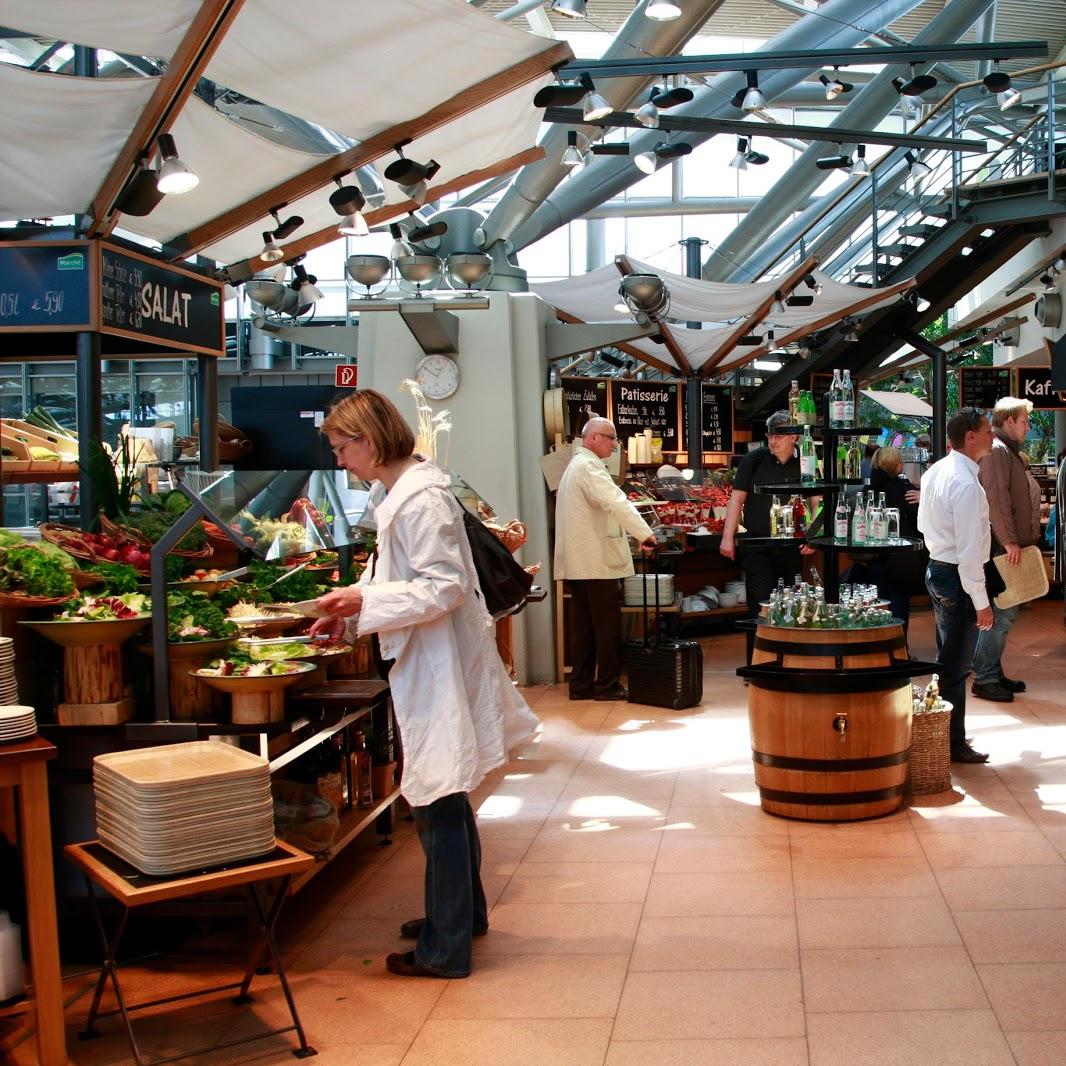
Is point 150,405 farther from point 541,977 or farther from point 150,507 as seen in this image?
point 541,977

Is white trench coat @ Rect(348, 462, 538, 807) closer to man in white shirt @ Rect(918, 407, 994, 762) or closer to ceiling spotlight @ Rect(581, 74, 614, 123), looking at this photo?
man in white shirt @ Rect(918, 407, 994, 762)

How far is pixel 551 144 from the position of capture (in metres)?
10.5

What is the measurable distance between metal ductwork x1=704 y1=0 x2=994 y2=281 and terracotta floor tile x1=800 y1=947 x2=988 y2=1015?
8.75m

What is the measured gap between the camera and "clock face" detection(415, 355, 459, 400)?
866 centimetres

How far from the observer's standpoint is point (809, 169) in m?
13.7

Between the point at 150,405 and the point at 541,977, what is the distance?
1671 cm

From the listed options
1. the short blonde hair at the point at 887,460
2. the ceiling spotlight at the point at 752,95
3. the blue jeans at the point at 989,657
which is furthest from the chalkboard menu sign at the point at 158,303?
the short blonde hair at the point at 887,460

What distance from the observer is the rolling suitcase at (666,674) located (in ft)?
25.6

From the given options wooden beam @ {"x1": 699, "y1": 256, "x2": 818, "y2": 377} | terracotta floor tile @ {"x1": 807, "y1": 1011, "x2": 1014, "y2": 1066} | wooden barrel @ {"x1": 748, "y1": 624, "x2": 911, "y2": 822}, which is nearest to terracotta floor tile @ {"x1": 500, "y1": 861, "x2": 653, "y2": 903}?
wooden barrel @ {"x1": 748, "y1": 624, "x2": 911, "y2": 822}

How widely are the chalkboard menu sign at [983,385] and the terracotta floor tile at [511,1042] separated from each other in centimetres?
1315

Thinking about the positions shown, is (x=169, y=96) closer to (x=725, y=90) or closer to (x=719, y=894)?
(x=719, y=894)

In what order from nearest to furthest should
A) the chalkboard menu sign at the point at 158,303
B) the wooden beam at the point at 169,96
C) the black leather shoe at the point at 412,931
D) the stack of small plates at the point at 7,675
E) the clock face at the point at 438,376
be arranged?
the stack of small plates at the point at 7,675 < the wooden beam at the point at 169,96 < the black leather shoe at the point at 412,931 < the chalkboard menu sign at the point at 158,303 < the clock face at the point at 438,376

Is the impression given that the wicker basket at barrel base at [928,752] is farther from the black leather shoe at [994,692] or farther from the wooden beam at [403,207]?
the wooden beam at [403,207]

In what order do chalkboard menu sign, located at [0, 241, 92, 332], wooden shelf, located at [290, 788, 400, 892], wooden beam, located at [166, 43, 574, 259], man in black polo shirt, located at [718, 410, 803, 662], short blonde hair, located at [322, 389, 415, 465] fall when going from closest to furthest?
short blonde hair, located at [322, 389, 415, 465] → wooden shelf, located at [290, 788, 400, 892] → chalkboard menu sign, located at [0, 241, 92, 332] → wooden beam, located at [166, 43, 574, 259] → man in black polo shirt, located at [718, 410, 803, 662]
